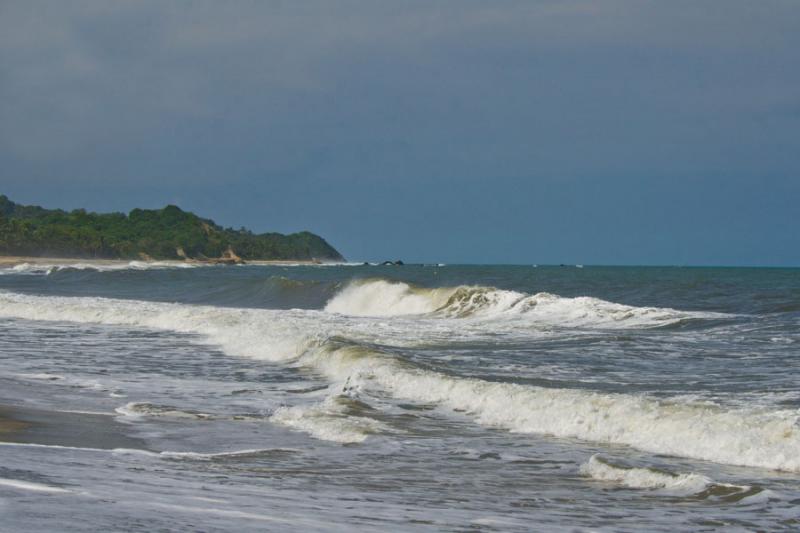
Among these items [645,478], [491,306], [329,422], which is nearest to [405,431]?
[329,422]

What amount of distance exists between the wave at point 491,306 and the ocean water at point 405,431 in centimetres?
536

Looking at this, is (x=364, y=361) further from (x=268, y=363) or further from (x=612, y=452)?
(x=612, y=452)

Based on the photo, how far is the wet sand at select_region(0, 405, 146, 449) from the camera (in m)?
10.2

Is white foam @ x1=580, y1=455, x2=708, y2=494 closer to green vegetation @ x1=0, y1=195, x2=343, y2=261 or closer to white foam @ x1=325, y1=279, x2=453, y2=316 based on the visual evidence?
white foam @ x1=325, y1=279, x2=453, y2=316

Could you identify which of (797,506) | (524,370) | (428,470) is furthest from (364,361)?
(797,506)

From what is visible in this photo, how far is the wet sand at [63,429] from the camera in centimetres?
1020

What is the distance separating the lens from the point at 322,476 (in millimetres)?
9023

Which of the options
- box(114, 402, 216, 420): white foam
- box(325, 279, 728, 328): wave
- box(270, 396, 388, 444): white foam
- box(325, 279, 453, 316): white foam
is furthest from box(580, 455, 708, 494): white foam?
box(325, 279, 453, 316): white foam

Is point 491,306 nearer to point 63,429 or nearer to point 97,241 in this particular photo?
point 63,429

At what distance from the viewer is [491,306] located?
40188 millimetres

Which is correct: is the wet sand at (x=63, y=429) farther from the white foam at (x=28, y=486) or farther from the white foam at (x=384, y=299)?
the white foam at (x=384, y=299)

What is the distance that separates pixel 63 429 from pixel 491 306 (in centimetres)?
3000

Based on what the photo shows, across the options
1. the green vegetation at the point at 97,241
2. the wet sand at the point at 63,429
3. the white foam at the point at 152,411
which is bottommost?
the white foam at the point at 152,411

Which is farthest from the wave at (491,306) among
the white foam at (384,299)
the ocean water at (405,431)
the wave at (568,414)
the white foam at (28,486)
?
the white foam at (28,486)
